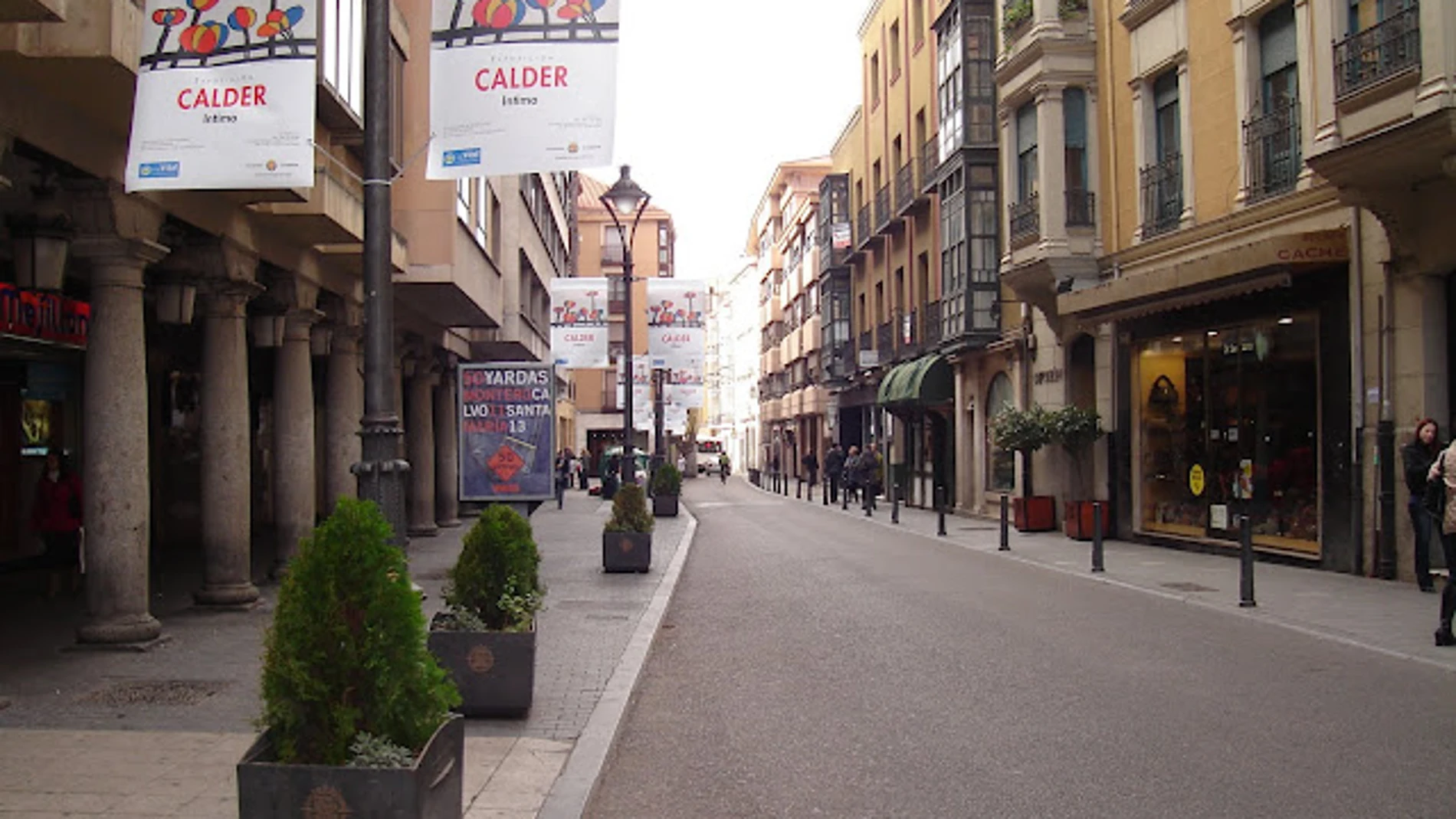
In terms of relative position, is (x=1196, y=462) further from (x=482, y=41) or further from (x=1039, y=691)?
(x=482, y=41)

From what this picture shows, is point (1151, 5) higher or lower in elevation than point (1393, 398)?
higher

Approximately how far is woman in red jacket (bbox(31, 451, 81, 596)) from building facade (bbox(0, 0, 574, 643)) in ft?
2.45

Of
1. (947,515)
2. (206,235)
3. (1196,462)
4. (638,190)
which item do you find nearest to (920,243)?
(947,515)

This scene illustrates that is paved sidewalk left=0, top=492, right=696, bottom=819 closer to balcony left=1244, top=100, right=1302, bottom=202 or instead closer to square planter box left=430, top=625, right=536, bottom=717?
square planter box left=430, top=625, right=536, bottom=717

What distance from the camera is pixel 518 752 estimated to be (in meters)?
6.54

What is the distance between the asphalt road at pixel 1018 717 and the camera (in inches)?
227

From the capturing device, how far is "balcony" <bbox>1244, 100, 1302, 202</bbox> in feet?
52.3

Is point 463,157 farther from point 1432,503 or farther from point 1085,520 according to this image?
point 1085,520

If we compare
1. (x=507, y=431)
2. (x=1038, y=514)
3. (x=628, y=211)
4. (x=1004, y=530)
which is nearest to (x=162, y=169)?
(x=507, y=431)

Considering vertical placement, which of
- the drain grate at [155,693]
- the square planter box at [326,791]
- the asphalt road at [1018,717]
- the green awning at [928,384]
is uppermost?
the green awning at [928,384]

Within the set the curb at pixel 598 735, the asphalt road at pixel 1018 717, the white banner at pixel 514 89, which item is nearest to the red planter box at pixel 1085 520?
the asphalt road at pixel 1018 717

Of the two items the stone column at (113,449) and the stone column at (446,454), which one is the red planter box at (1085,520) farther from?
the stone column at (113,449)

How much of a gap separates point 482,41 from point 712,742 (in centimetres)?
432

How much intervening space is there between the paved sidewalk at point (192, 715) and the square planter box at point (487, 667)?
0.13 m
